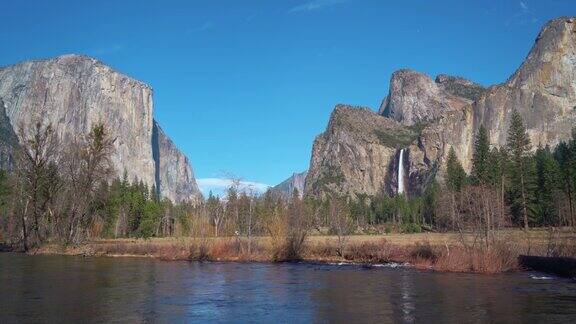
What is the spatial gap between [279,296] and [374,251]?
21701 millimetres

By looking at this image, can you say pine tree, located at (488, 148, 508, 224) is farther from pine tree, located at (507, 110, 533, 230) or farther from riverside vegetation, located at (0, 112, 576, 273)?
riverside vegetation, located at (0, 112, 576, 273)

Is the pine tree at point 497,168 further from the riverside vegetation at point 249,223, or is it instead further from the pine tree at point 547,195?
the pine tree at point 547,195

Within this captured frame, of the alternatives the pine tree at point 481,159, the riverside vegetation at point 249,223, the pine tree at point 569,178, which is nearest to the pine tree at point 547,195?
the riverside vegetation at point 249,223

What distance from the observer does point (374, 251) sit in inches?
1687

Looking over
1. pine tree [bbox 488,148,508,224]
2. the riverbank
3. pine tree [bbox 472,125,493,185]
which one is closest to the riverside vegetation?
the riverbank

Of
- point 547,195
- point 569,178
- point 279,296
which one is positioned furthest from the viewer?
point 547,195

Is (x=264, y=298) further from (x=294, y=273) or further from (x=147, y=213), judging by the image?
(x=147, y=213)

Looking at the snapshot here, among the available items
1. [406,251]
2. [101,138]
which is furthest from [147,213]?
[406,251]

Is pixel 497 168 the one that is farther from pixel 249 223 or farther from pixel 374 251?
pixel 249 223

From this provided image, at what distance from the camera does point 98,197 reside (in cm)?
6078

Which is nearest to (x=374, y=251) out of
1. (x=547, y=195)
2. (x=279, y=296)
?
(x=279, y=296)

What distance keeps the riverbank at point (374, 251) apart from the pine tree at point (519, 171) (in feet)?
143

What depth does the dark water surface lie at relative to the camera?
17.1m

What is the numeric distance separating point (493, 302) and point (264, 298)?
31.0 ft
